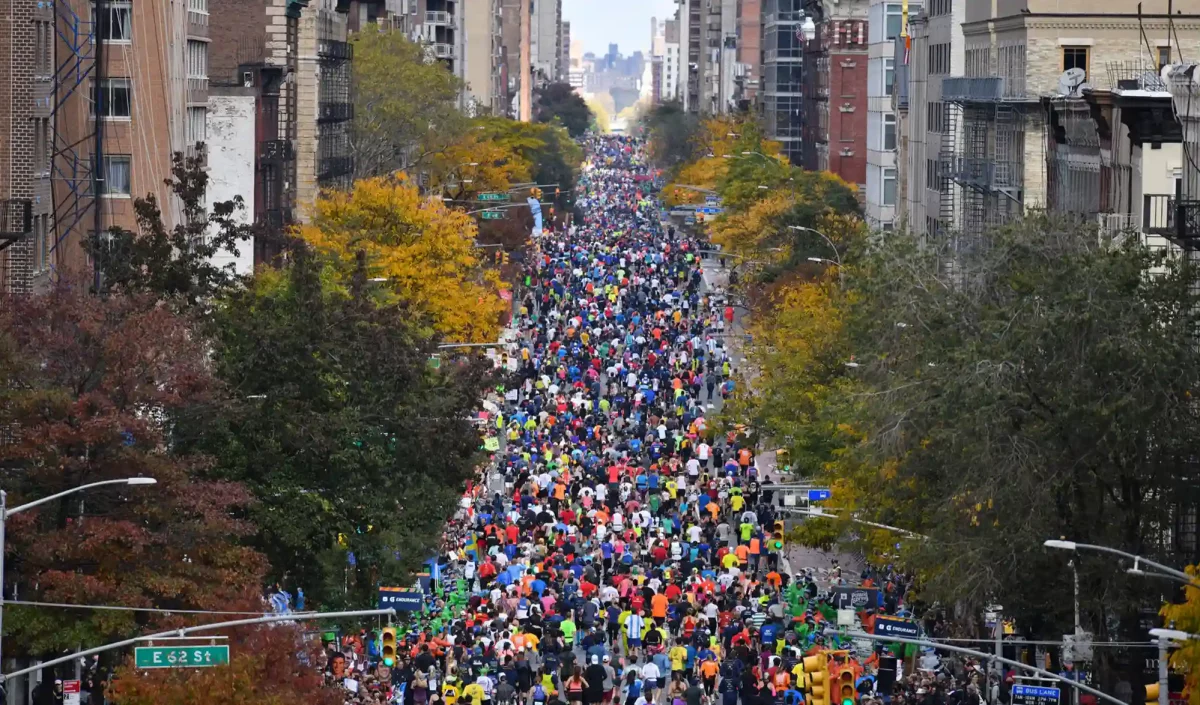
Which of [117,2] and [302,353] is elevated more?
[117,2]

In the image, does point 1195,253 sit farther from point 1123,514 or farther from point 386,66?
point 386,66

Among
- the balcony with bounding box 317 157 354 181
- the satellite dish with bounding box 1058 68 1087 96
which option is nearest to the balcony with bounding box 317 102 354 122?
the balcony with bounding box 317 157 354 181

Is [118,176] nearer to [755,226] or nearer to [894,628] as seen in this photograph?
[894,628]

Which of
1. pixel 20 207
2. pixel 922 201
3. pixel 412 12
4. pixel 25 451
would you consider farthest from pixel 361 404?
pixel 412 12

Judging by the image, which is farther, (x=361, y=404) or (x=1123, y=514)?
(x=361, y=404)

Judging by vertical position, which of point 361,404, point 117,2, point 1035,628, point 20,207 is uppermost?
point 117,2

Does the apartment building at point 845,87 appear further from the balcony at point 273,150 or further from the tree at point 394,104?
the balcony at point 273,150

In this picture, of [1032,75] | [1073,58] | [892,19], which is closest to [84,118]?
[1032,75]
